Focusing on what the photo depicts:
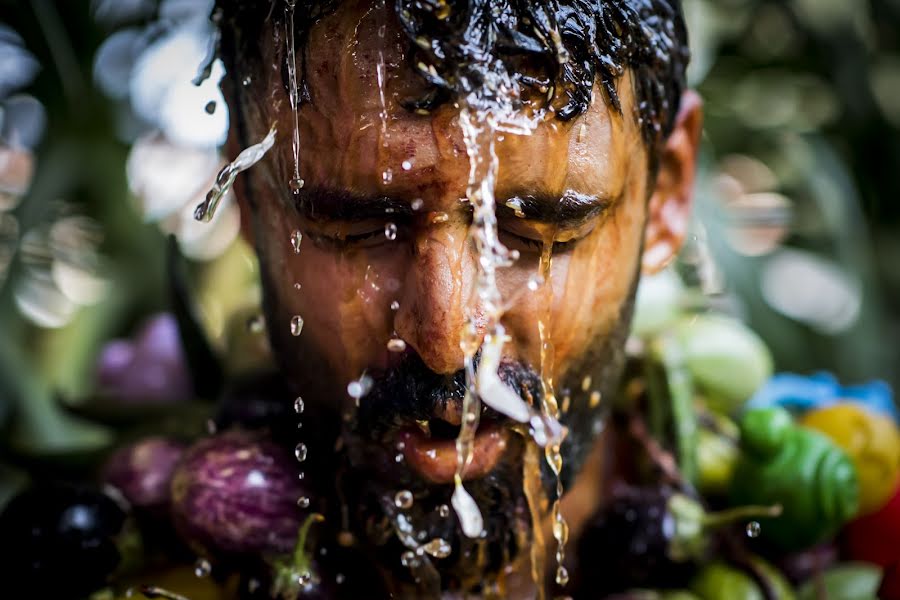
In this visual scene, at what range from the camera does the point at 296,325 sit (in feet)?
2.32

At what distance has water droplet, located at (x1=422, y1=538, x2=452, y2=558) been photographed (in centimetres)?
69

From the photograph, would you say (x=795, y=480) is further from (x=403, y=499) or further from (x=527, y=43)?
(x=527, y=43)

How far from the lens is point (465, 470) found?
646 millimetres

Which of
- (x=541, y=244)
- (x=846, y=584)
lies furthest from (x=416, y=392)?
(x=846, y=584)

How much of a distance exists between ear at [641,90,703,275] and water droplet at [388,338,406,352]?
1.03 ft

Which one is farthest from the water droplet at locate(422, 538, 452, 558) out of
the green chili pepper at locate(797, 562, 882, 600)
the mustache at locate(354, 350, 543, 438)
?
the green chili pepper at locate(797, 562, 882, 600)

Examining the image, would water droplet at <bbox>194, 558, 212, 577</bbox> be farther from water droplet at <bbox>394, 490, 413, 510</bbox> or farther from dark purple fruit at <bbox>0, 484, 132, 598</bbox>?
water droplet at <bbox>394, 490, 413, 510</bbox>

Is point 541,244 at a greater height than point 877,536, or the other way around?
point 541,244

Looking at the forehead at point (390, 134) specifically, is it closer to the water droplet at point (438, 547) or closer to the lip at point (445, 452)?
the lip at point (445, 452)

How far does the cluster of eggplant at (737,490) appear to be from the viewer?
854 mm

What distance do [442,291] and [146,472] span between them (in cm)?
48

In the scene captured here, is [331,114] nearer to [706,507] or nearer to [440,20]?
[440,20]

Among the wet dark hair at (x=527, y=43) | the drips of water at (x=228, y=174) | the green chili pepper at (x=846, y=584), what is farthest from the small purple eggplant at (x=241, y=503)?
the green chili pepper at (x=846, y=584)

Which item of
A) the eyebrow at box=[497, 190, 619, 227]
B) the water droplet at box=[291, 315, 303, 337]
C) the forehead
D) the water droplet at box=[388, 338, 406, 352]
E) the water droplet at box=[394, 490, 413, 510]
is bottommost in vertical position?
the water droplet at box=[394, 490, 413, 510]
